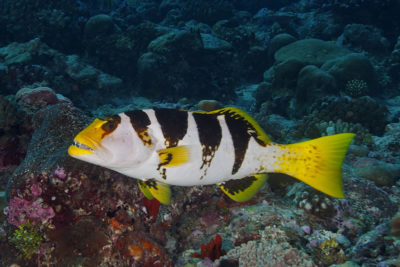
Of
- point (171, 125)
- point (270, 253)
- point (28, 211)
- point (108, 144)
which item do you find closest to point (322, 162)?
point (270, 253)

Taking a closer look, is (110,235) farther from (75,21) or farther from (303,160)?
(75,21)

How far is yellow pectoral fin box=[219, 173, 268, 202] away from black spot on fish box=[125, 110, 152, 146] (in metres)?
0.90

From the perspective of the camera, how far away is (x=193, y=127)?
7.50ft

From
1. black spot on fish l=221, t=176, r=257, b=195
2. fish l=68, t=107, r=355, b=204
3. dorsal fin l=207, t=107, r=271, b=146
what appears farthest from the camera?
black spot on fish l=221, t=176, r=257, b=195

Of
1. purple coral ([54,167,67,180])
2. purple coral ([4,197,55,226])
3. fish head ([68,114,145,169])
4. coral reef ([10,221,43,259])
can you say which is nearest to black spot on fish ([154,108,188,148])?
fish head ([68,114,145,169])

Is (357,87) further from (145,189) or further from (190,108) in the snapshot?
(145,189)

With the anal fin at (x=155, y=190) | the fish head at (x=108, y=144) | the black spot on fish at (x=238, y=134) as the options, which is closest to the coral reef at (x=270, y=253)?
the black spot on fish at (x=238, y=134)

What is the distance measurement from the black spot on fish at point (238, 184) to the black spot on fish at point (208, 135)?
16.4 inches

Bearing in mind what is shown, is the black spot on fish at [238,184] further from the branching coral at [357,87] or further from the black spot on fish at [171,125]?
the branching coral at [357,87]

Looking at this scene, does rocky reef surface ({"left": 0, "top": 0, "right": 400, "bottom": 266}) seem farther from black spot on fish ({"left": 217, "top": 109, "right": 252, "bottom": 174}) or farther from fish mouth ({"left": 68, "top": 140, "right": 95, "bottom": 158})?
black spot on fish ({"left": 217, "top": 109, "right": 252, "bottom": 174})

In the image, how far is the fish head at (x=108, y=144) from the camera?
1.96m

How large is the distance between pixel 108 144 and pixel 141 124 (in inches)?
11.6

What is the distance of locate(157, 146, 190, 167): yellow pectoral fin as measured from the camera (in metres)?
2.09

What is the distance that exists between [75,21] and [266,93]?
12350 mm
